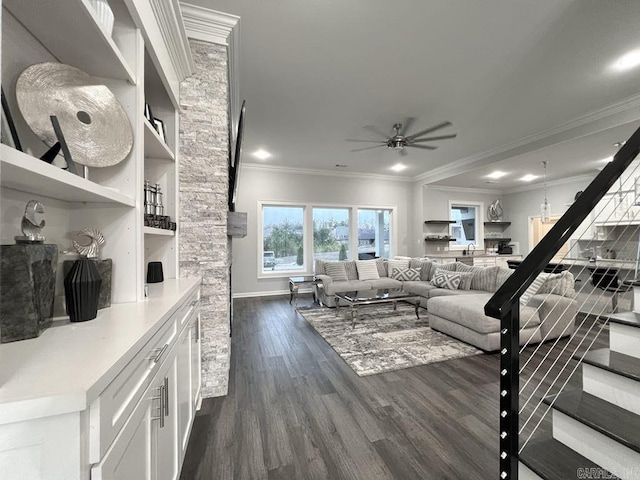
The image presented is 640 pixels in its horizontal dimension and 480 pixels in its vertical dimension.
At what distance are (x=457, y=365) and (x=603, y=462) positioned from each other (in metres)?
1.63

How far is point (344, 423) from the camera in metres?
1.84

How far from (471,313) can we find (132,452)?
10.6 ft

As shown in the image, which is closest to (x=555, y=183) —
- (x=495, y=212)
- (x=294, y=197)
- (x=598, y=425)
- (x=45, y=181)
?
(x=495, y=212)

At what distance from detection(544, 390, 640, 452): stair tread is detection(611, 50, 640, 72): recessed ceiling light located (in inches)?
125

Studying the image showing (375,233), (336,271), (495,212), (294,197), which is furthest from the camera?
(495,212)

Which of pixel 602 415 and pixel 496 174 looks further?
pixel 496 174

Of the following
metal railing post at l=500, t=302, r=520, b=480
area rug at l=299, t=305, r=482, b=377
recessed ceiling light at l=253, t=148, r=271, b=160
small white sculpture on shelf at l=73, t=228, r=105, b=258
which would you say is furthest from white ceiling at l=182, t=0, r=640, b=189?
area rug at l=299, t=305, r=482, b=377

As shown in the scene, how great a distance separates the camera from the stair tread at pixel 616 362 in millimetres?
1217

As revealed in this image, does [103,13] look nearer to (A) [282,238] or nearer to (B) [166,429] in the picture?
(B) [166,429]

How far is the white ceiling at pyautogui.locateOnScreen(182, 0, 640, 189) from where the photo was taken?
6.87ft

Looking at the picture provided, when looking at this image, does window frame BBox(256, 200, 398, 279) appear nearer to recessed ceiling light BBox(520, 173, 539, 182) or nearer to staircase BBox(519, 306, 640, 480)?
recessed ceiling light BBox(520, 173, 539, 182)

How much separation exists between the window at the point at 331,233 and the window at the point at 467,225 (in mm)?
3262

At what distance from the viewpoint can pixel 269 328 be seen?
384 cm

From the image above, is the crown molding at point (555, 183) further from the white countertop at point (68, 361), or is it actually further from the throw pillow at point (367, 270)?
the white countertop at point (68, 361)
